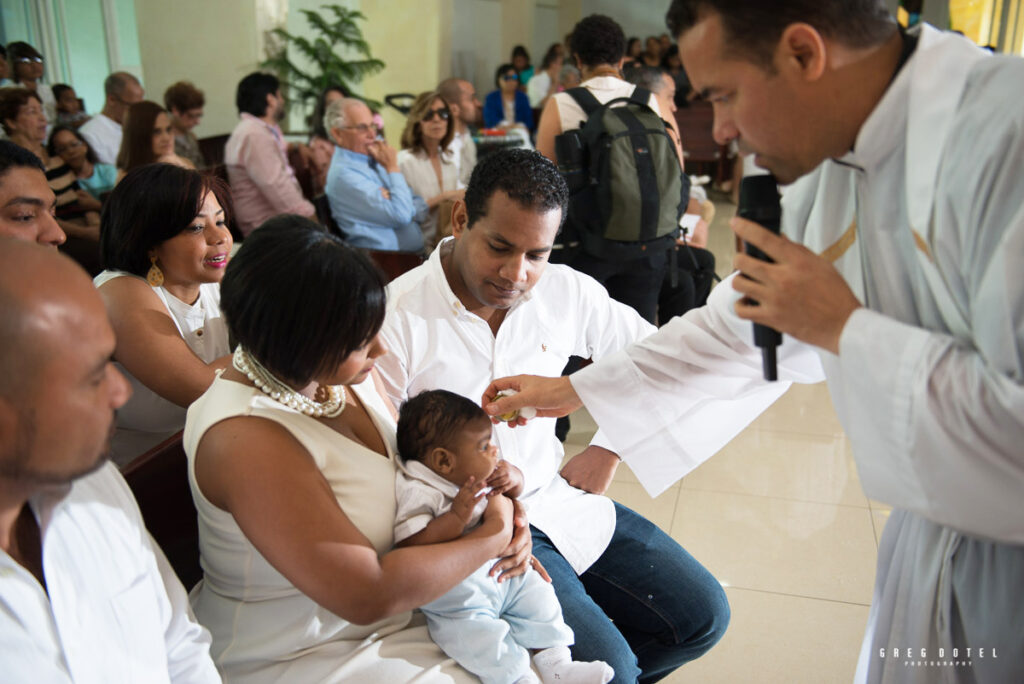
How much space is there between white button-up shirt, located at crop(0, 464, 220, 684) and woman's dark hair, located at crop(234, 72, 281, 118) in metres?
4.72

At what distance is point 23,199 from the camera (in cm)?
214

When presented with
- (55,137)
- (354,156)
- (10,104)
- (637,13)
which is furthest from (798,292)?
(637,13)

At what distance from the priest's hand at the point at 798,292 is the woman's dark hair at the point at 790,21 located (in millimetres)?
254

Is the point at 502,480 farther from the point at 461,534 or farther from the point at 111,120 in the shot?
the point at 111,120

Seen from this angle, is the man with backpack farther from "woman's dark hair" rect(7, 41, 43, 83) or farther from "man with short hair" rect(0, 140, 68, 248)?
"woman's dark hair" rect(7, 41, 43, 83)

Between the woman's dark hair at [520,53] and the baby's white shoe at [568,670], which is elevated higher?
the woman's dark hair at [520,53]

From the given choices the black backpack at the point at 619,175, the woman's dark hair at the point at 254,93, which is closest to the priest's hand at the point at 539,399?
the black backpack at the point at 619,175

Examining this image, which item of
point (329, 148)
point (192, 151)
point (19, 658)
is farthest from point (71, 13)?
point (19, 658)

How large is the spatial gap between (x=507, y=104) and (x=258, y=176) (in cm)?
584

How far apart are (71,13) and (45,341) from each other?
26.2 feet

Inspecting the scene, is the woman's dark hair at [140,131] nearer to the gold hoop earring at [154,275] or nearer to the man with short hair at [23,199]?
the man with short hair at [23,199]

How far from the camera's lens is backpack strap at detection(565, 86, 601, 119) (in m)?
3.45

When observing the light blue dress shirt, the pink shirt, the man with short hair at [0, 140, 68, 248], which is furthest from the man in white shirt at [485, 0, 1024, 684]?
the pink shirt

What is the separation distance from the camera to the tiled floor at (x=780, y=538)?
7.98ft
